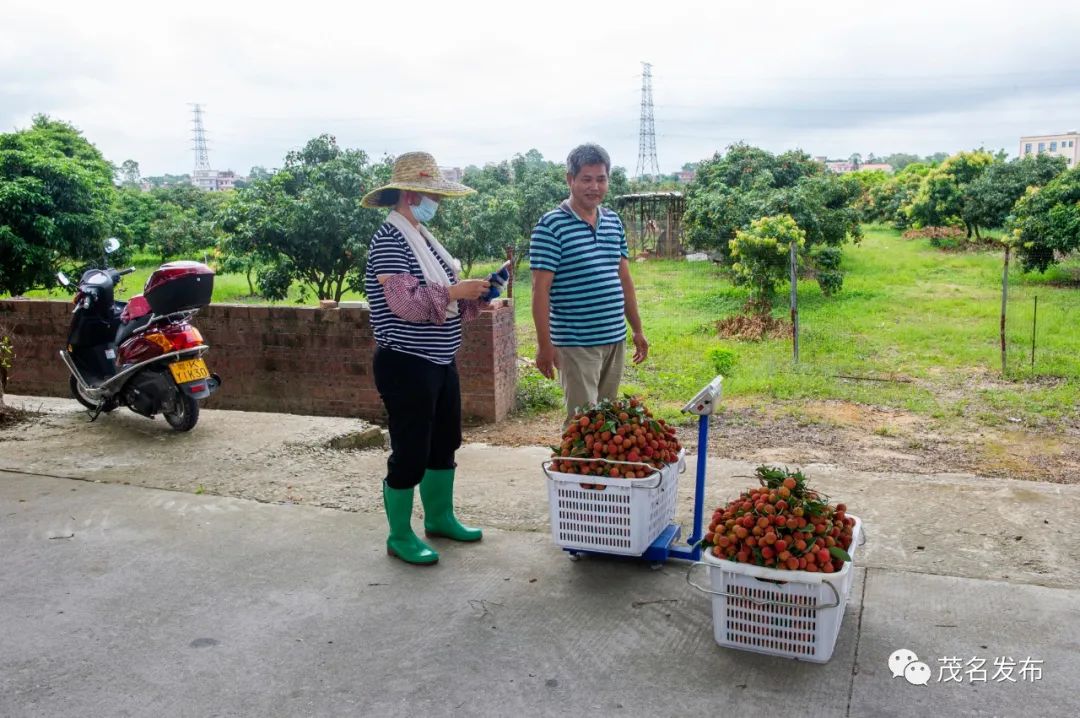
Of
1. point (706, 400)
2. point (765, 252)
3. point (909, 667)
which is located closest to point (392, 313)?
point (706, 400)

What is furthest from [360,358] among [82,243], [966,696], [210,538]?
[82,243]

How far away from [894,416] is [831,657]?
491 cm

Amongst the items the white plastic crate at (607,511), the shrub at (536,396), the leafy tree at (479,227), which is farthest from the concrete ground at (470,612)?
the leafy tree at (479,227)

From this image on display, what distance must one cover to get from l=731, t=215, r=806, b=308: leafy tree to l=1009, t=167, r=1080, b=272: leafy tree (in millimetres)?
4570

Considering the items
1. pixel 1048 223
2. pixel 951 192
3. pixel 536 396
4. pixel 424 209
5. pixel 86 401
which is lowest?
pixel 536 396

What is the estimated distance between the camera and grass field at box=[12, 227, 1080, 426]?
8055 millimetres

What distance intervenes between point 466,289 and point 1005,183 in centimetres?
2178

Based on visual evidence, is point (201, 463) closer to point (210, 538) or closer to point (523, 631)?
point (210, 538)

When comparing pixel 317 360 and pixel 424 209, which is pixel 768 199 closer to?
pixel 317 360

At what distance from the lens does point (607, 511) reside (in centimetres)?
354

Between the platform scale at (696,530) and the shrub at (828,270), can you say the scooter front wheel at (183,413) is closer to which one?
the platform scale at (696,530)

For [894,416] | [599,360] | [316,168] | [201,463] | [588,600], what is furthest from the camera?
[316,168]

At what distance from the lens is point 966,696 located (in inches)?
108

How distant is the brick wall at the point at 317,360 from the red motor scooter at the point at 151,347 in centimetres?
136
